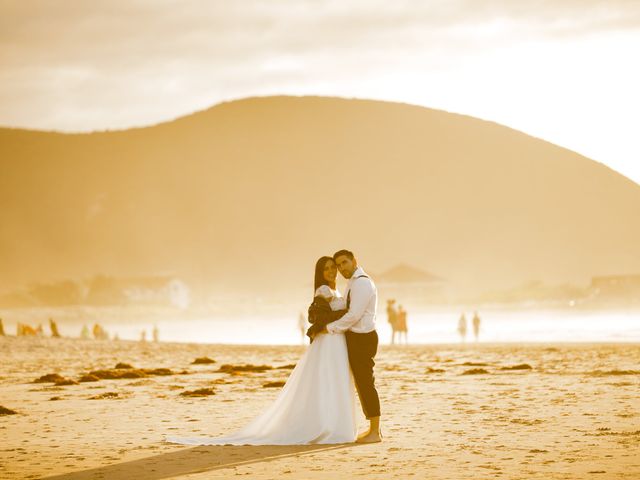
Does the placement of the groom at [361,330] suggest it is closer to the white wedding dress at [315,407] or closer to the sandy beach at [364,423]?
the white wedding dress at [315,407]

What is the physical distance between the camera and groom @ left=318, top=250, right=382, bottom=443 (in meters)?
11.3

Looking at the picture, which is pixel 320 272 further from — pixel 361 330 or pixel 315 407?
pixel 315 407

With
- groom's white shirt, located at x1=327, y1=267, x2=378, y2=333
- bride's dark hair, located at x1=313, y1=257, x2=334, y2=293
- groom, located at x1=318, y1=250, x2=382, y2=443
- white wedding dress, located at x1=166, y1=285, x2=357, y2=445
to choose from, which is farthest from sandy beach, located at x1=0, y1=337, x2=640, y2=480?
bride's dark hair, located at x1=313, y1=257, x2=334, y2=293

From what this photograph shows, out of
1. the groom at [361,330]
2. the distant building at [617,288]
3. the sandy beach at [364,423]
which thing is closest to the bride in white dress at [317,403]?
the groom at [361,330]

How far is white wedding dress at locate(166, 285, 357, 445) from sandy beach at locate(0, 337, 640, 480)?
24 centimetres

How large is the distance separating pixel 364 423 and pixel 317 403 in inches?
82.4

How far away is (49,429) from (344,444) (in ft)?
12.0

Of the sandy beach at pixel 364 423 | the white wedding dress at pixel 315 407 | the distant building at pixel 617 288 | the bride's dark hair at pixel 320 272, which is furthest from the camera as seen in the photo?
the distant building at pixel 617 288

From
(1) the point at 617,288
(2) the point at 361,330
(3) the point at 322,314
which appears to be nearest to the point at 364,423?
(2) the point at 361,330

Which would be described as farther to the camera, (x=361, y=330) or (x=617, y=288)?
(x=617, y=288)

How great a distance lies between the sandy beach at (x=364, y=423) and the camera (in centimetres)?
949

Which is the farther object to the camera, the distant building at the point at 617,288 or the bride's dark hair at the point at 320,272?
the distant building at the point at 617,288

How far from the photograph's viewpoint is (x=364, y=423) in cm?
1330

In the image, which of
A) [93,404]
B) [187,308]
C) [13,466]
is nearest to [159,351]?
[93,404]
